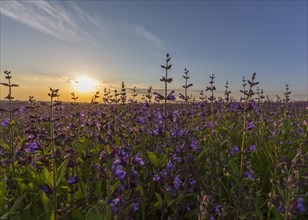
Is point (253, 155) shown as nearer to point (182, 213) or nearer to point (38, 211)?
point (182, 213)

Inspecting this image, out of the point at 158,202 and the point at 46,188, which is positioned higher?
the point at 46,188

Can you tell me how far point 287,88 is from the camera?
9266 mm

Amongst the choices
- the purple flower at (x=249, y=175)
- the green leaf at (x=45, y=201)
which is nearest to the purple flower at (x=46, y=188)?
the green leaf at (x=45, y=201)

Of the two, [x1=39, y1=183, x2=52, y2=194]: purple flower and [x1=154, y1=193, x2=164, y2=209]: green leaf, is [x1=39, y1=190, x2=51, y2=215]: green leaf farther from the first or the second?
[x1=154, y1=193, x2=164, y2=209]: green leaf

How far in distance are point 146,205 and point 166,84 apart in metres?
2.20

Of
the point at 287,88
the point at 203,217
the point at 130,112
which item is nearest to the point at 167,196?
the point at 203,217

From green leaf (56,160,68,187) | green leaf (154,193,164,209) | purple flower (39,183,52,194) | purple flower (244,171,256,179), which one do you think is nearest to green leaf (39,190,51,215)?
purple flower (39,183,52,194)

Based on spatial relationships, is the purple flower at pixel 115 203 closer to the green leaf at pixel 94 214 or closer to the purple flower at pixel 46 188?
the green leaf at pixel 94 214

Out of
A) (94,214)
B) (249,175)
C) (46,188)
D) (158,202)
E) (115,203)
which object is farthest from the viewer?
(249,175)

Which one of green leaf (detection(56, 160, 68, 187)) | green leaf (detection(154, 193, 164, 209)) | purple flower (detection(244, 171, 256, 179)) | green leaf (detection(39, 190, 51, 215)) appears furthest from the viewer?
purple flower (detection(244, 171, 256, 179))

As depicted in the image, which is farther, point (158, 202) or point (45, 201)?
point (158, 202)

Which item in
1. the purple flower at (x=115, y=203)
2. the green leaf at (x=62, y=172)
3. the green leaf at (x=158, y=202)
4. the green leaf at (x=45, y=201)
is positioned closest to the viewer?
the purple flower at (x=115, y=203)

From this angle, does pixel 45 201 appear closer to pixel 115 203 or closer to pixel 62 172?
pixel 62 172

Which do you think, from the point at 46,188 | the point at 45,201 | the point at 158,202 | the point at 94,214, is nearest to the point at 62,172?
the point at 46,188
